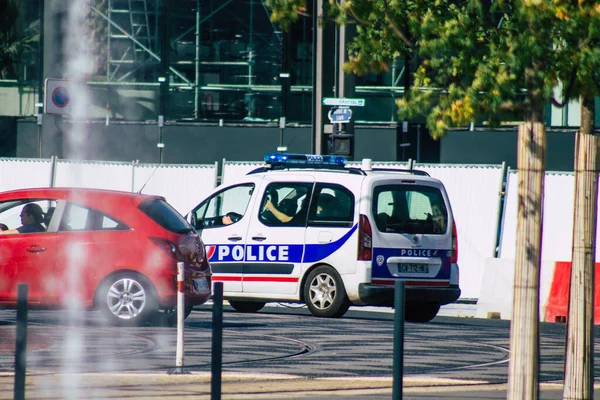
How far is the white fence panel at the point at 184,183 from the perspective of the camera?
70.1ft

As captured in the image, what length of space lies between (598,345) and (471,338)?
132 cm

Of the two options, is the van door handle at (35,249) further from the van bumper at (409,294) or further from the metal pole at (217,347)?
the metal pole at (217,347)

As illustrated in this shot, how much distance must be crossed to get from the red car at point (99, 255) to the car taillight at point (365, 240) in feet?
7.63

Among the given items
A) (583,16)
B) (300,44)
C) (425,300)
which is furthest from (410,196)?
(300,44)

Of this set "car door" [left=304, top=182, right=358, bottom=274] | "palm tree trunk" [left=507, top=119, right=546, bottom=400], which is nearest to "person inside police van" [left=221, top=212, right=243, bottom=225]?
"car door" [left=304, top=182, right=358, bottom=274]

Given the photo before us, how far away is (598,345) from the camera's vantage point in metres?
13.7

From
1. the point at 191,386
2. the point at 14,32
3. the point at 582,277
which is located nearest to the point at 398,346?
the point at 582,277

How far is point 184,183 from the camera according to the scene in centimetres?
2159

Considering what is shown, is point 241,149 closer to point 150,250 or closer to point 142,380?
point 150,250

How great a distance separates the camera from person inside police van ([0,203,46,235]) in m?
13.9

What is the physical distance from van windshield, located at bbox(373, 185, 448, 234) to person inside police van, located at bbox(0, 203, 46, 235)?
3.97m

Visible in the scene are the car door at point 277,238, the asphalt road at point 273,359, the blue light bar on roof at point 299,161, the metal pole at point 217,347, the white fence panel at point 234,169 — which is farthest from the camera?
the white fence panel at point 234,169

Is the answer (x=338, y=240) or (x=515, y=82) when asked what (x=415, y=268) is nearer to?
(x=338, y=240)

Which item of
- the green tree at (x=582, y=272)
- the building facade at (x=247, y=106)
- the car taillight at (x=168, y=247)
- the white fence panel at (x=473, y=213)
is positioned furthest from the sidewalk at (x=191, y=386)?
the building facade at (x=247, y=106)
